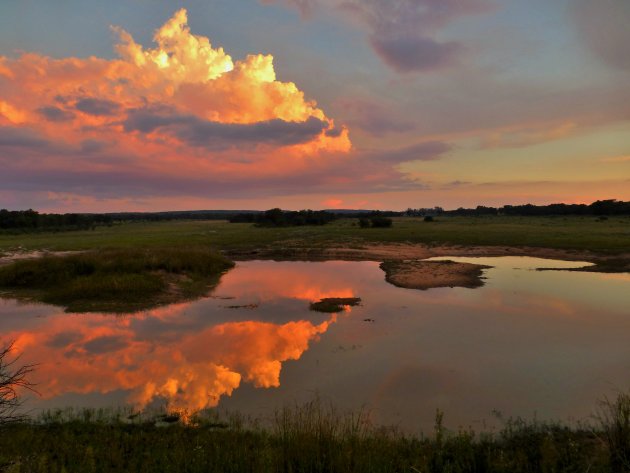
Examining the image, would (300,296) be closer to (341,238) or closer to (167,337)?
(167,337)

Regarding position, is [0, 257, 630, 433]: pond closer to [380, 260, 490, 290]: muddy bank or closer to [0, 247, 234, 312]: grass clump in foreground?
[0, 247, 234, 312]: grass clump in foreground

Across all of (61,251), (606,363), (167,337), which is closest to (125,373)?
(167,337)

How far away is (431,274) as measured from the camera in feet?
109

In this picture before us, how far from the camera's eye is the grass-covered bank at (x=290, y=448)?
20.8 feet

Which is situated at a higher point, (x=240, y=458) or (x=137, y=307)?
(x=240, y=458)

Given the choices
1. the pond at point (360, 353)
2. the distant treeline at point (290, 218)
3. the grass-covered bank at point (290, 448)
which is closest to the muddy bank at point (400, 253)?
the pond at point (360, 353)

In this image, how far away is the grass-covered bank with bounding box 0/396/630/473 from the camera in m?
6.34

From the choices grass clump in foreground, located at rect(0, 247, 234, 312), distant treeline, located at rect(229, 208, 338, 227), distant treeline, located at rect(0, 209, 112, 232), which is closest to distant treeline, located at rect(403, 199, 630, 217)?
distant treeline, located at rect(229, 208, 338, 227)

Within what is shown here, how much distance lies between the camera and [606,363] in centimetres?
1359

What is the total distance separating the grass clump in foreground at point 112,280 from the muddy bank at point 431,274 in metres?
15.4

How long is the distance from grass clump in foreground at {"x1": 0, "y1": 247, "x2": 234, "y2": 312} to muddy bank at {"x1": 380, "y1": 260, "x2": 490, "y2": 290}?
606 inches

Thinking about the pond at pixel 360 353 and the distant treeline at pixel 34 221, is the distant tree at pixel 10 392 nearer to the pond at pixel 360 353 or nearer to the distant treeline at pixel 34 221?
the pond at pixel 360 353

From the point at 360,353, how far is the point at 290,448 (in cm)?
879

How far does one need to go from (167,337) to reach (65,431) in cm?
886
